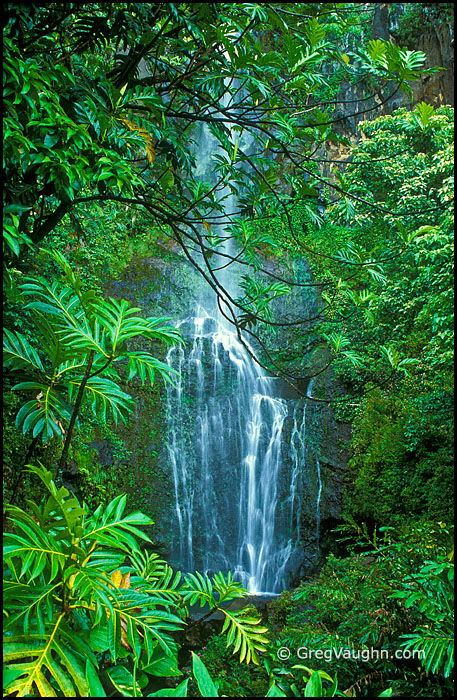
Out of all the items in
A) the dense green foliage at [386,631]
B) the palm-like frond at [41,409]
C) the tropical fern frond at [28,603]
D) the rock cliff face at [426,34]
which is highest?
the rock cliff face at [426,34]

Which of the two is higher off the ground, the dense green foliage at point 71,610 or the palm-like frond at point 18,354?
the palm-like frond at point 18,354

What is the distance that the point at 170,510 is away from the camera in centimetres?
615

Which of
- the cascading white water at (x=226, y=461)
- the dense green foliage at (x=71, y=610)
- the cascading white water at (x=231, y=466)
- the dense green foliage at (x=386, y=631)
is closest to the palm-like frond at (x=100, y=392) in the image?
the dense green foliage at (x=71, y=610)

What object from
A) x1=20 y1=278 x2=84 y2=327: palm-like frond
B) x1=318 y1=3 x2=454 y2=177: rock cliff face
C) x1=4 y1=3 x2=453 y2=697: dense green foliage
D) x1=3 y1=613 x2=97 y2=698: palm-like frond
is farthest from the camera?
x1=318 y1=3 x2=454 y2=177: rock cliff face

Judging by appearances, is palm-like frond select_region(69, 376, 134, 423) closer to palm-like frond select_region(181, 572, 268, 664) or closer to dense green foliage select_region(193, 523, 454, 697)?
palm-like frond select_region(181, 572, 268, 664)

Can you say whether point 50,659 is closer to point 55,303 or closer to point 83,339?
point 83,339

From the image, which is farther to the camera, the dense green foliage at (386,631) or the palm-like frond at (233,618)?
the dense green foliage at (386,631)

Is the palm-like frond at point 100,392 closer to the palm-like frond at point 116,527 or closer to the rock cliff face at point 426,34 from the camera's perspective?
the palm-like frond at point 116,527

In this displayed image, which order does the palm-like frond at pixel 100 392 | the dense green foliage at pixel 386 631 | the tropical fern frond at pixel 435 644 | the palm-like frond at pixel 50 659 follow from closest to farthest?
the palm-like frond at pixel 50 659, the palm-like frond at pixel 100 392, the tropical fern frond at pixel 435 644, the dense green foliage at pixel 386 631

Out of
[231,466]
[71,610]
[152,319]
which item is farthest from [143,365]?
[231,466]

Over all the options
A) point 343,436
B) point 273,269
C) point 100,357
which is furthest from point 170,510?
point 100,357

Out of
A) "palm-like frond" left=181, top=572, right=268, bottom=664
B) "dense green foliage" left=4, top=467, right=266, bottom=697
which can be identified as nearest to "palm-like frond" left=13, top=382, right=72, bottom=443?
"dense green foliage" left=4, top=467, right=266, bottom=697

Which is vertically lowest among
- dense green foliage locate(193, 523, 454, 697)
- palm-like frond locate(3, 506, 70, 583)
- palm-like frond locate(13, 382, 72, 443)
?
dense green foliage locate(193, 523, 454, 697)

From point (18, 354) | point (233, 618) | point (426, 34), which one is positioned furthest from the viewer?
point (426, 34)
